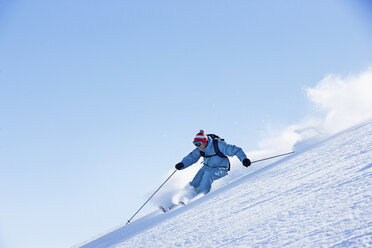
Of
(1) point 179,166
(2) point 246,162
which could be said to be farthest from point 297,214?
(1) point 179,166

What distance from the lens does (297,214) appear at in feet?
7.30

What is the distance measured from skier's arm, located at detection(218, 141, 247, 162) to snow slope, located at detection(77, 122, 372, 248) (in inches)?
82.4

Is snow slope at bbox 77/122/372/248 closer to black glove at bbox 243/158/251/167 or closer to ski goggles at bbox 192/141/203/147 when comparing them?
black glove at bbox 243/158/251/167

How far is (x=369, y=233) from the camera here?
5.23 feet

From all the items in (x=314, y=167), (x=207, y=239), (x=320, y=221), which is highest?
(x=314, y=167)

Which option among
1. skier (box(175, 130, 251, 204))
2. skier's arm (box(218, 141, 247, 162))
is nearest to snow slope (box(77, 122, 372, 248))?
skier's arm (box(218, 141, 247, 162))

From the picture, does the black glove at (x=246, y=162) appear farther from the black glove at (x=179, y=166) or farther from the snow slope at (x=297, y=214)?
the snow slope at (x=297, y=214)

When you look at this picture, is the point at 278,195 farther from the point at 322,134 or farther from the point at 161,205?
the point at 322,134

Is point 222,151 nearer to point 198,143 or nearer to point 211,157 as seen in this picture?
point 211,157

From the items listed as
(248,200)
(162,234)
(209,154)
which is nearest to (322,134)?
(209,154)

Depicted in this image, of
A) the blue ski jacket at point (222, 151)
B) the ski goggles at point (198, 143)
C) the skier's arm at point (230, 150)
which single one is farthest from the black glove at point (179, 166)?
the skier's arm at point (230, 150)

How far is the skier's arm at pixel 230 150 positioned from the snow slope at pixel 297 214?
2094 mm

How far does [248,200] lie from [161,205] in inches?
121

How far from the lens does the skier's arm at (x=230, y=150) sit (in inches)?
237
